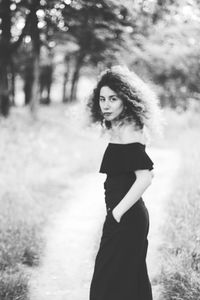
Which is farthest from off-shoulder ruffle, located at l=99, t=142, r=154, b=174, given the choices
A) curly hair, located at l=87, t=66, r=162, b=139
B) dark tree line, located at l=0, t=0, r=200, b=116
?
dark tree line, located at l=0, t=0, r=200, b=116

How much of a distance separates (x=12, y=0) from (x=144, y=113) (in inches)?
425

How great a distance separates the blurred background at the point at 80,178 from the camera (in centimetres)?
434

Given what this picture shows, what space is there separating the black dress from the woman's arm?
6 centimetres

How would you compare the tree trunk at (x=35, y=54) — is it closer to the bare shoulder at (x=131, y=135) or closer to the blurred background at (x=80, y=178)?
the blurred background at (x=80, y=178)

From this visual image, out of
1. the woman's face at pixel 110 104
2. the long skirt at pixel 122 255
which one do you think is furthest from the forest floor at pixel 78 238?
the woman's face at pixel 110 104

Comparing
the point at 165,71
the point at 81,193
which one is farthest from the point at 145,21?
the point at 165,71

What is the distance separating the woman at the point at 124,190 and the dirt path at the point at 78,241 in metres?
1.22

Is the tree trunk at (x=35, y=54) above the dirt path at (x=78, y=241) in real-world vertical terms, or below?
above

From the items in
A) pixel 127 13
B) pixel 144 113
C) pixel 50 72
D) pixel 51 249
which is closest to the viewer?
pixel 144 113

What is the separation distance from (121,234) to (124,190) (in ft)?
1.12

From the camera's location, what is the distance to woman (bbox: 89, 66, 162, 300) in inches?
109

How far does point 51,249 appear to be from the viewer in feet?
18.0

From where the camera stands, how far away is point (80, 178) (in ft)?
32.7

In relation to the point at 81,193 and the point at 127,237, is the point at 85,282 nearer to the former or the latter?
the point at 127,237
